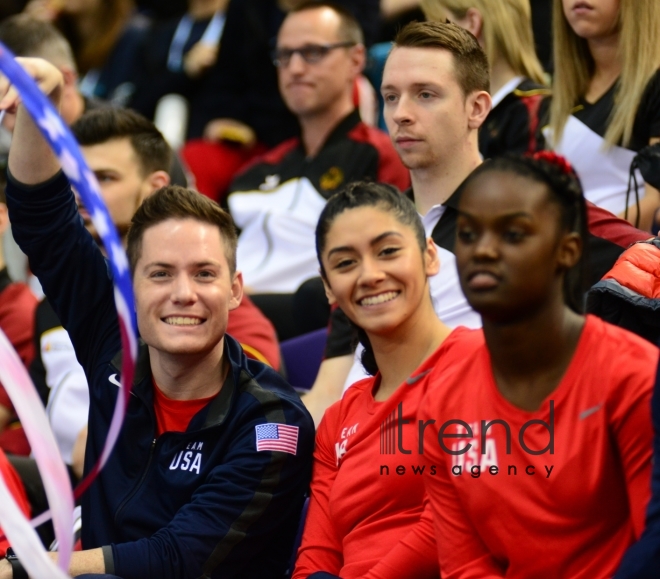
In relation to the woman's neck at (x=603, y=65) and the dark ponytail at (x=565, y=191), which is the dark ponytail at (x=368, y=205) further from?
the woman's neck at (x=603, y=65)

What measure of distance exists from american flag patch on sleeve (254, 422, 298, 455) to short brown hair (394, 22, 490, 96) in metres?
1.10

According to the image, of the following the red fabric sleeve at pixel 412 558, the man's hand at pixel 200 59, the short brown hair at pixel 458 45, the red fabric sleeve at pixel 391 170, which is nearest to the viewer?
the red fabric sleeve at pixel 412 558

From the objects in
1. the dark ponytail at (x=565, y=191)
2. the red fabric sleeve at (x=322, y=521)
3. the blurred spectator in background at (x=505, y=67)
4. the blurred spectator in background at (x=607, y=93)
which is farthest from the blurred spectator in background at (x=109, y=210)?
the dark ponytail at (x=565, y=191)

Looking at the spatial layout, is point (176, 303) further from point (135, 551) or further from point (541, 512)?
point (541, 512)

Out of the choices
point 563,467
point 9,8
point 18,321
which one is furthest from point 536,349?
point 9,8

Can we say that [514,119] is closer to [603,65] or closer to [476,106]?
[603,65]

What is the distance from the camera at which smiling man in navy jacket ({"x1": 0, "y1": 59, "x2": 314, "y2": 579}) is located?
2.48m

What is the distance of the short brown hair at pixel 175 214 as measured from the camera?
2715 millimetres

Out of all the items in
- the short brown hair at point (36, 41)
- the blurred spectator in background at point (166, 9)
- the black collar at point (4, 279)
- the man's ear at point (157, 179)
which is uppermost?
the blurred spectator in background at point (166, 9)

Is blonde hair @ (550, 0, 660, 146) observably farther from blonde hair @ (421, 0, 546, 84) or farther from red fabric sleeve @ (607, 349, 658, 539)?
red fabric sleeve @ (607, 349, 658, 539)

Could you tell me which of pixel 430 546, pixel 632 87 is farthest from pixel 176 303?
pixel 632 87

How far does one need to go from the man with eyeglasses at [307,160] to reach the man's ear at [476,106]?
1.04m

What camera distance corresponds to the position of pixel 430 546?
88.7 inches

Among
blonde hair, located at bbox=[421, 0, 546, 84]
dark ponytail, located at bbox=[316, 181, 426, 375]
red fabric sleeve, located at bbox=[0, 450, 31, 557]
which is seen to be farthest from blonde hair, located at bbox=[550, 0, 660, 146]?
red fabric sleeve, located at bbox=[0, 450, 31, 557]
